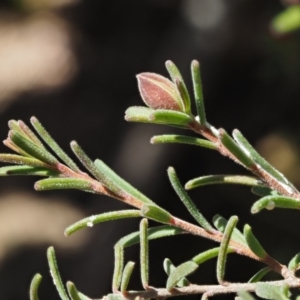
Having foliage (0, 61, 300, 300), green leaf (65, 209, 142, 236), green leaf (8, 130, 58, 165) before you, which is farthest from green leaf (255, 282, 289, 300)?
green leaf (8, 130, 58, 165)

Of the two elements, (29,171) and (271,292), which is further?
(29,171)

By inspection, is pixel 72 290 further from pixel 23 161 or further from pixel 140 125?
pixel 140 125

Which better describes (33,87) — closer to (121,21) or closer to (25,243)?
(121,21)

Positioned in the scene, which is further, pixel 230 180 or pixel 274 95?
pixel 274 95

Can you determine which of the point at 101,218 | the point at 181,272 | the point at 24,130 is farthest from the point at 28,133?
the point at 181,272

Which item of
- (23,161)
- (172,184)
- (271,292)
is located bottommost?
(271,292)

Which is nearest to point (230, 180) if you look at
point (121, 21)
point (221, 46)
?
point (221, 46)
